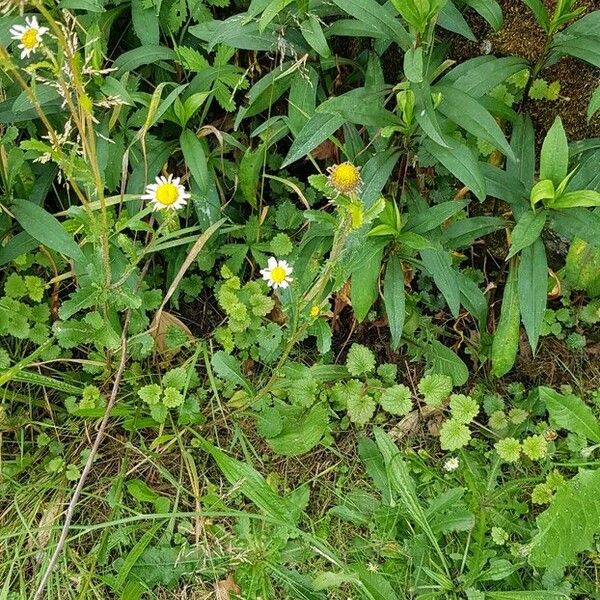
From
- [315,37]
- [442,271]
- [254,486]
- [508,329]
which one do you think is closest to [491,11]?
[315,37]

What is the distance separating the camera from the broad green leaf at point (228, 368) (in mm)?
1889

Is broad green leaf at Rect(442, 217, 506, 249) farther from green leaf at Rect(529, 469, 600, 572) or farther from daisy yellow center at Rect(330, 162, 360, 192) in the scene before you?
green leaf at Rect(529, 469, 600, 572)

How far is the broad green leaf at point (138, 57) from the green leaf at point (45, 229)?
1.36ft

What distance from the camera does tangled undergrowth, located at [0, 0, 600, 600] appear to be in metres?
1.71

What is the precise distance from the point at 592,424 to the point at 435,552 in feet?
1.77

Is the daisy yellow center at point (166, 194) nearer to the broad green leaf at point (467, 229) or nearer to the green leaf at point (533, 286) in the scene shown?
the broad green leaf at point (467, 229)

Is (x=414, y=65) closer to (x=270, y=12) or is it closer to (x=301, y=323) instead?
(x=270, y=12)

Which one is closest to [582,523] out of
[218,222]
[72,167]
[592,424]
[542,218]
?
[592,424]

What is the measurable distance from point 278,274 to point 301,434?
0.50 meters

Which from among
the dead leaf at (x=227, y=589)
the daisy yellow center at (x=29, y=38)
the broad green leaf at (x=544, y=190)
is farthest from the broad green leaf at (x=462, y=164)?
the dead leaf at (x=227, y=589)

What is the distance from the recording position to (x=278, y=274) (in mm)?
1720

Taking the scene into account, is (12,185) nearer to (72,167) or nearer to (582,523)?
(72,167)

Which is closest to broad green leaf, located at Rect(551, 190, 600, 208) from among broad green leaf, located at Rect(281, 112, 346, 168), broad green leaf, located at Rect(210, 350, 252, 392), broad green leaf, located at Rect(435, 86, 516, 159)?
broad green leaf, located at Rect(435, 86, 516, 159)

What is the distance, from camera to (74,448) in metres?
2.02
